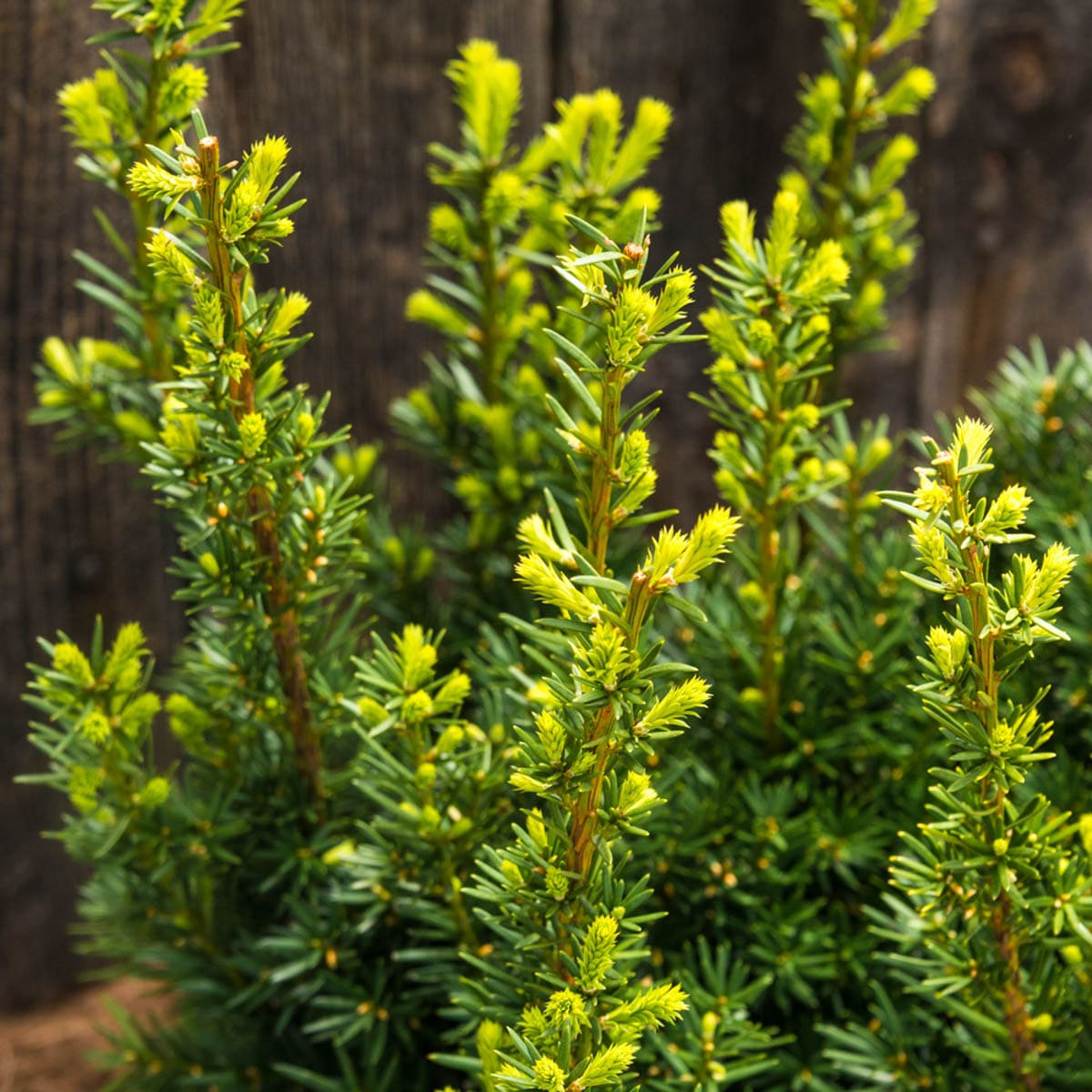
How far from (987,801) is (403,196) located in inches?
38.6

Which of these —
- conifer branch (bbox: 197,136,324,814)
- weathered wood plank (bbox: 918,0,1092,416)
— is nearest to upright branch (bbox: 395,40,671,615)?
conifer branch (bbox: 197,136,324,814)

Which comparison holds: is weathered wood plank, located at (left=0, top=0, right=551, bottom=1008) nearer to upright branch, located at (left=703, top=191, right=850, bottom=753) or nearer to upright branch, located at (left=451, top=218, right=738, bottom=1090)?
upright branch, located at (left=703, top=191, right=850, bottom=753)

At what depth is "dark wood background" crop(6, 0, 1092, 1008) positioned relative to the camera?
1.23 metres

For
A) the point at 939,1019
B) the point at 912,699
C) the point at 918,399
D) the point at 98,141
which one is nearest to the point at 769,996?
the point at 939,1019

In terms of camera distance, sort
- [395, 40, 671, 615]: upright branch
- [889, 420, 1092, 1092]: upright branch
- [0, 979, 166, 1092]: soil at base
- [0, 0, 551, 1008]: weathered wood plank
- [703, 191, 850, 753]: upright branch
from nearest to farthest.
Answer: [889, 420, 1092, 1092]: upright branch, [703, 191, 850, 753]: upright branch, [395, 40, 671, 615]: upright branch, [0, 0, 551, 1008]: weathered wood plank, [0, 979, 166, 1092]: soil at base

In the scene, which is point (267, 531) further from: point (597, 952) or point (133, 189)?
point (597, 952)

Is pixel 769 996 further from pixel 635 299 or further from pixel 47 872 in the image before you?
pixel 47 872

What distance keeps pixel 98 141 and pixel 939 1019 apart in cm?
83

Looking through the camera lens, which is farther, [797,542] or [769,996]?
[797,542]

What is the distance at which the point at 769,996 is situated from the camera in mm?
858

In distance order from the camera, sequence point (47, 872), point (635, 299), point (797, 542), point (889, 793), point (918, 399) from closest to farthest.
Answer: point (635, 299), point (889, 793), point (797, 542), point (47, 872), point (918, 399)

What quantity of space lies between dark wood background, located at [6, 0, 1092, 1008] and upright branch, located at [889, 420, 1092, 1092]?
0.87 metres

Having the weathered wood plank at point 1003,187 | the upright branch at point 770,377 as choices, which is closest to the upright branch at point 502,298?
the upright branch at point 770,377

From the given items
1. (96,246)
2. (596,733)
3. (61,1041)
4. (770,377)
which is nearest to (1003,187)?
(770,377)
